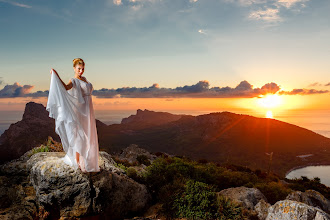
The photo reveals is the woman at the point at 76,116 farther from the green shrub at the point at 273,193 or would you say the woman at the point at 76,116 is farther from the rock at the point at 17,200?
the green shrub at the point at 273,193

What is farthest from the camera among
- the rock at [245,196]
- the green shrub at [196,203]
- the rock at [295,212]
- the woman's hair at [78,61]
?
the rock at [245,196]

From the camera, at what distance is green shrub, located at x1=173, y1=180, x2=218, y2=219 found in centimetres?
889

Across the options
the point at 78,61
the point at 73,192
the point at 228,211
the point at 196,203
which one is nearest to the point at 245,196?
the point at 228,211

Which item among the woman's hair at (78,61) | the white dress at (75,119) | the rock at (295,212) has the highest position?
the woman's hair at (78,61)

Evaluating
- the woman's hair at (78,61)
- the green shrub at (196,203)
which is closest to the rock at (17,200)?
the green shrub at (196,203)

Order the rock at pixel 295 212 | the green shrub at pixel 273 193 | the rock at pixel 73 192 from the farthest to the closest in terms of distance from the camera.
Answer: the green shrub at pixel 273 193
the rock at pixel 73 192
the rock at pixel 295 212

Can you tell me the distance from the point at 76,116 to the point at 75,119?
134mm

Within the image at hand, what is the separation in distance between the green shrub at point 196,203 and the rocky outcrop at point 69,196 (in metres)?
1.78

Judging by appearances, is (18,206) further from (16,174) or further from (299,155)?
(299,155)

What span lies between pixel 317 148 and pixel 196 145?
319ft

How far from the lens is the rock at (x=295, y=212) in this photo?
7997 millimetres

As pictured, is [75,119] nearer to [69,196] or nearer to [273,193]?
[69,196]

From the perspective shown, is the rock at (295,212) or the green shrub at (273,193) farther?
the green shrub at (273,193)

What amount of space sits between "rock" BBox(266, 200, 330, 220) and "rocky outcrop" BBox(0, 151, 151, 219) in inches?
212
